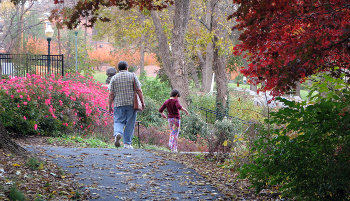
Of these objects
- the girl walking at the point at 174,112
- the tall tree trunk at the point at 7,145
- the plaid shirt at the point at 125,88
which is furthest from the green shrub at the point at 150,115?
the tall tree trunk at the point at 7,145

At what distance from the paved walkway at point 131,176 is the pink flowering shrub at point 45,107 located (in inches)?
103

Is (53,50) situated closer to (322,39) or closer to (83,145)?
(83,145)

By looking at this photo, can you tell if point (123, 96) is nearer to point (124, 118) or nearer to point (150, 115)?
point (124, 118)

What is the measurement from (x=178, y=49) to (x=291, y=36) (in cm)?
1184

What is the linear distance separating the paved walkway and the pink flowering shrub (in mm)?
2623

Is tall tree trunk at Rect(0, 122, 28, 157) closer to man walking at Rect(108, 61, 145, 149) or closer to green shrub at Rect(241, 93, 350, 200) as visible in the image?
man walking at Rect(108, 61, 145, 149)

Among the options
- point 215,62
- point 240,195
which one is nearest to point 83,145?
point 240,195

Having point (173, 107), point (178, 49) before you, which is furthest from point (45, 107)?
point (178, 49)

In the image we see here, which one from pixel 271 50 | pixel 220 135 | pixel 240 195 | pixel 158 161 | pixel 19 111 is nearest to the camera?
pixel 271 50

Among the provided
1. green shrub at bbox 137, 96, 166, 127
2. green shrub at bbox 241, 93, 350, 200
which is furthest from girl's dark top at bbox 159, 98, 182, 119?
green shrub at bbox 137, 96, 166, 127

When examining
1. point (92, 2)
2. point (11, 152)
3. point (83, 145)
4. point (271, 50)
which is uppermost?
point (92, 2)

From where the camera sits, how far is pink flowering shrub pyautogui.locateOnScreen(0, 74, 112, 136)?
9523 mm

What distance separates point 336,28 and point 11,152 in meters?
4.45

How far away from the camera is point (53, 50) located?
43.0m
